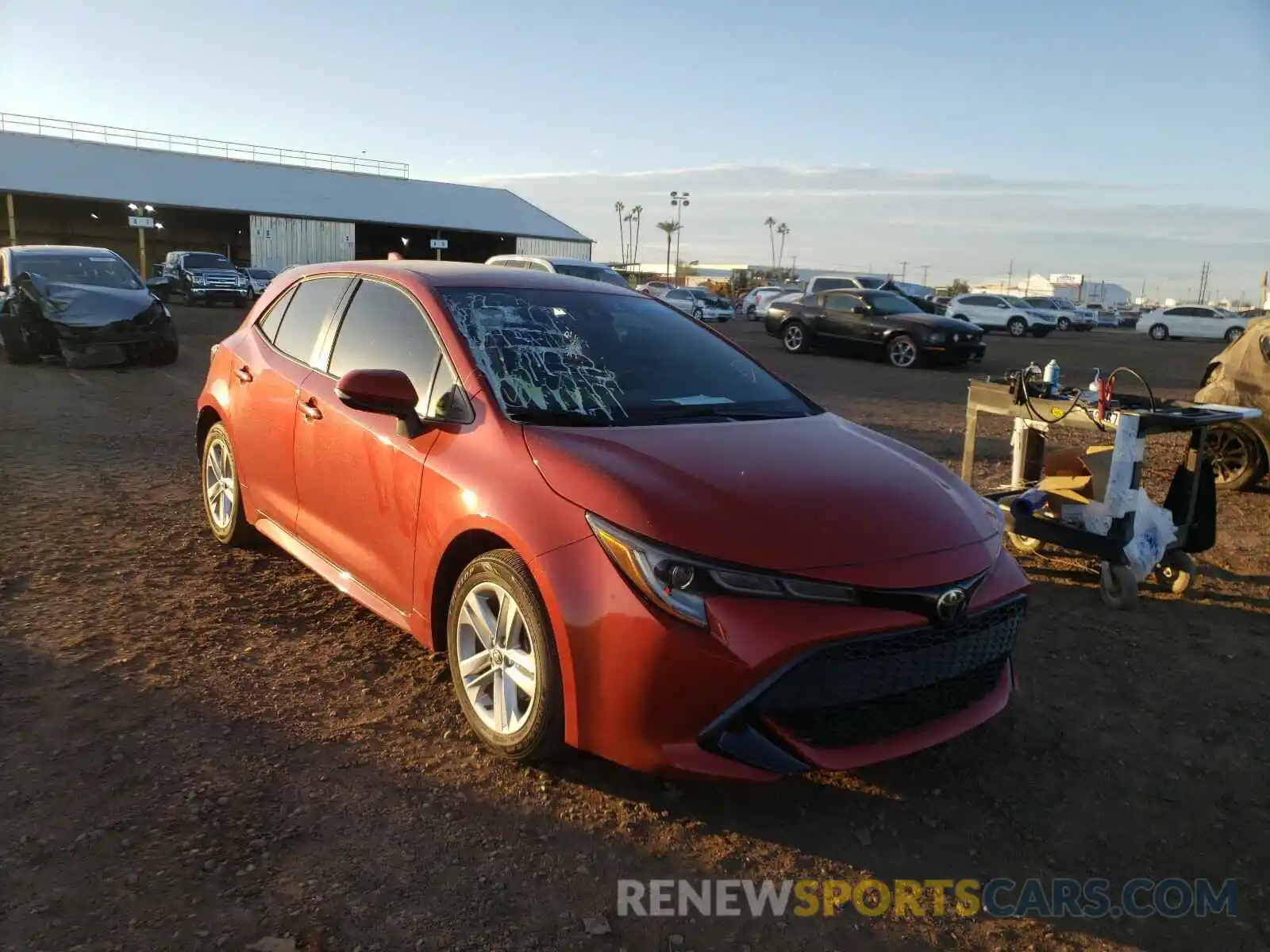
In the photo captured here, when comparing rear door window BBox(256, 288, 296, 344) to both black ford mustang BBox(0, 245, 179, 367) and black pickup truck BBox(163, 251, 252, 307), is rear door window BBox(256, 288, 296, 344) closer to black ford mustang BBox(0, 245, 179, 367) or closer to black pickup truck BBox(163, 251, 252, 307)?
black ford mustang BBox(0, 245, 179, 367)

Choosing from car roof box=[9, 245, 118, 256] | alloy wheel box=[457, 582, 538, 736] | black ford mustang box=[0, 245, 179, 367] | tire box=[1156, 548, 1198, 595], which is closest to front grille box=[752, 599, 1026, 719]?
alloy wheel box=[457, 582, 538, 736]

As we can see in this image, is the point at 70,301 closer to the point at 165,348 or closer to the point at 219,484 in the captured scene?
the point at 165,348

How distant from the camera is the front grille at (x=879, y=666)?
265 centimetres

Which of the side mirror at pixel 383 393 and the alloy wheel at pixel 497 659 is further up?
the side mirror at pixel 383 393

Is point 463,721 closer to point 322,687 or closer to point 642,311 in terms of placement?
point 322,687

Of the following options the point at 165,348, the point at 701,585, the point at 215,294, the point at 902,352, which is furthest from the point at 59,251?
the point at 215,294

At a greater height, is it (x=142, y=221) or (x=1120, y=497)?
(x=142, y=221)

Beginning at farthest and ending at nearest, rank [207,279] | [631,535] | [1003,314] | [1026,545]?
[1003,314] → [207,279] → [1026,545] → [631,535]

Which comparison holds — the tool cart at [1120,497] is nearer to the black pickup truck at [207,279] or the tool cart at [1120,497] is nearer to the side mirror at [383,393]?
the side mirror at [383,393]

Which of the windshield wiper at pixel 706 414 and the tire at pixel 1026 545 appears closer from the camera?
the windshield wiper at pixel 706 414

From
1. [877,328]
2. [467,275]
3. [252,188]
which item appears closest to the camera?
[467,275]

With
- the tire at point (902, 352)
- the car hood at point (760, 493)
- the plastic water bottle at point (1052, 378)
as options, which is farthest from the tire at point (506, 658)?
the tire at point (902, 352)

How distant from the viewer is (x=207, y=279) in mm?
31031

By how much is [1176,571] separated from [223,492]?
17.4 feet
